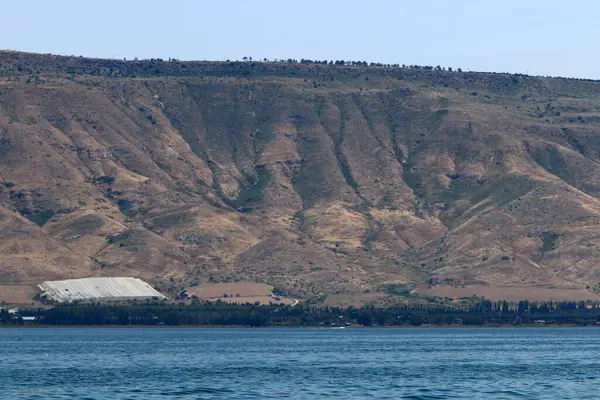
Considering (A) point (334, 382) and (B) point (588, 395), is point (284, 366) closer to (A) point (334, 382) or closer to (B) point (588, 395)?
(A) point (334, 382)

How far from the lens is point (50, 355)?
182m

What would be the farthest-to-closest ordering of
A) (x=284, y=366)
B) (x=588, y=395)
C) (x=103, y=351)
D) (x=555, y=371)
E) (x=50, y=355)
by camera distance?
1. (x=103, y=351)
2. (x=50, y=355)
3. (x=284, y=366)
4. (x=555, y=371)
5. (x=588, y=395)

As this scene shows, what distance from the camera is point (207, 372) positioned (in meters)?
143

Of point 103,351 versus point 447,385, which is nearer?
point 447,385

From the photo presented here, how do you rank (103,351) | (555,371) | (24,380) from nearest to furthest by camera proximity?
(24,380)
(555,371)
(103,351)

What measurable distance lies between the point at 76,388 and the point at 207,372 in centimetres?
2182

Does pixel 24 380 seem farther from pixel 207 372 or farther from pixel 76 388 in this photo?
pixel 207 372

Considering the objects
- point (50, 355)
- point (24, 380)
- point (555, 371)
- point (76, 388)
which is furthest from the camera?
point (50, 355)

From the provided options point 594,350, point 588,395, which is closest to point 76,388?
point 588,395

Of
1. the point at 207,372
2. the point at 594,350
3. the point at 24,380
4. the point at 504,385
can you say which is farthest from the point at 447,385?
the point at 594,350

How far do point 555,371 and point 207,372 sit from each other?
38.0 metres

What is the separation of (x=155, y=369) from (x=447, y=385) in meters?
38.5

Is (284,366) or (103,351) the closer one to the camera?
(284,366)

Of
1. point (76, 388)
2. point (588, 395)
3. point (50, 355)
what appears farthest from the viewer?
point (50, 355)
